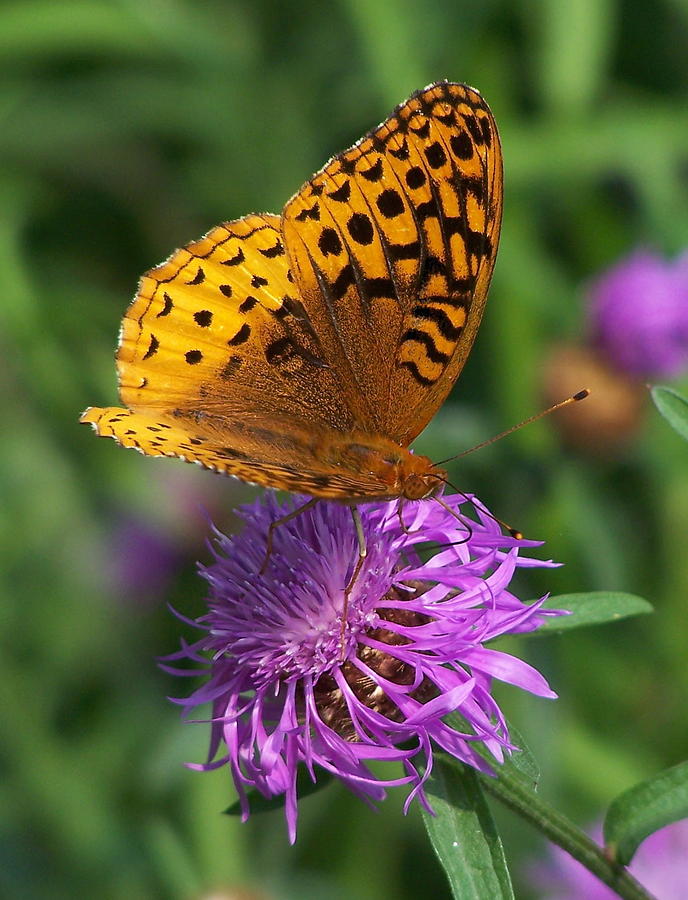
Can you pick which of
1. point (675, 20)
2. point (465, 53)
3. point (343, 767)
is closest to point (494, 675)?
point (343, 767)

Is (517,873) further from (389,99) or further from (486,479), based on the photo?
(389,99)

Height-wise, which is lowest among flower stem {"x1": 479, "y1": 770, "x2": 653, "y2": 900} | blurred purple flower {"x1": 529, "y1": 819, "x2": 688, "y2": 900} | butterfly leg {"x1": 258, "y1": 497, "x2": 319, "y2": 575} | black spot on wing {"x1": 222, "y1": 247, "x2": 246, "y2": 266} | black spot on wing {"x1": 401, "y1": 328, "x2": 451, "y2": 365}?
blurred purple flower {"x1": 529, "y1": 819, "x2": 688, "y2": 900}

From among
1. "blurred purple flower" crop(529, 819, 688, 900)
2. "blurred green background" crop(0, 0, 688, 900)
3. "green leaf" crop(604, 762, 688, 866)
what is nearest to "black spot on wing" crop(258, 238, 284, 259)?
"green leaf" crop(604, 762, 688, 866)

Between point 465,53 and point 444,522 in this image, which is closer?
point 444,522

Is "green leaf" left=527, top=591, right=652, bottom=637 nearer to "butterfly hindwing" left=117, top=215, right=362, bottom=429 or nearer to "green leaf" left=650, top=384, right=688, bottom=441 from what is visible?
"green leaf" left=650, top=384, right=688, bottom=441

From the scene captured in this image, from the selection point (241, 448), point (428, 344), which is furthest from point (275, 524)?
point (428, 344)
